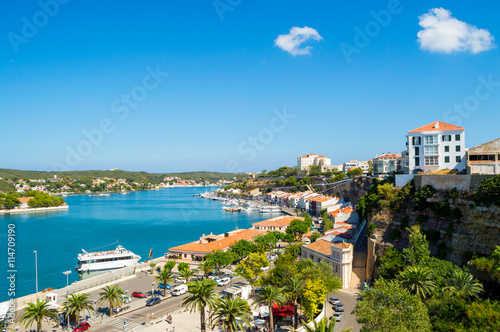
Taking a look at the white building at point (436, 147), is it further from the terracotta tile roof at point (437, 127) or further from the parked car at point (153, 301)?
the parked car at point (153, 301)

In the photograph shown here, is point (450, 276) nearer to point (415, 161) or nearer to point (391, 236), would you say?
point (391, 236)

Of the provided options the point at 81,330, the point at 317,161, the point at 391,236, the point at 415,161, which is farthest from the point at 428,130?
the point at 317,161

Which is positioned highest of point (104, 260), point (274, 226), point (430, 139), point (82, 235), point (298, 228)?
point (430, 139)

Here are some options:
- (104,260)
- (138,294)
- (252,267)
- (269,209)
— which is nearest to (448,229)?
(252,267)

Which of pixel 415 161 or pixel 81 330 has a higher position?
pixel 415 161

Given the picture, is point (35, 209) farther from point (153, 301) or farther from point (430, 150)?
point (430, 150)

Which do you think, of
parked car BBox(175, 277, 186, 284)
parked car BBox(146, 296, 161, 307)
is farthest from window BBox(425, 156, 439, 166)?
parked car BBox(146, 296, 161, 307)

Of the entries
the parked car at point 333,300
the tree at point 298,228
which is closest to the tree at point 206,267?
the parked car at point 333,300
